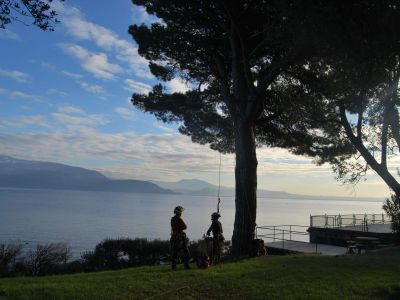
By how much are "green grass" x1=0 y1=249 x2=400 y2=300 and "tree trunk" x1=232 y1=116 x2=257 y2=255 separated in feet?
11.6

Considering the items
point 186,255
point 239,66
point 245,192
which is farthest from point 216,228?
point 239,66

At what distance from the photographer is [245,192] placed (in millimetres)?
15414

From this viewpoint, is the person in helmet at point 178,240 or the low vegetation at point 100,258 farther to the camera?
the low vegetation at point 100,258

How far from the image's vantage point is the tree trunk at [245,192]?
15312 millimetres

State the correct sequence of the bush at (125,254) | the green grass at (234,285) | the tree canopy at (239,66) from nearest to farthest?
A: 1. the green grass at (234,285)
2. the tree canopy at (239,66)
3. the bush at (125,254)

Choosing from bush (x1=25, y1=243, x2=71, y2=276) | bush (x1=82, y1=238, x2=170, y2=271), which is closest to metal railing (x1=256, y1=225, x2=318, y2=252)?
bush (x1=82, y1=238, x2=170, y2=271)

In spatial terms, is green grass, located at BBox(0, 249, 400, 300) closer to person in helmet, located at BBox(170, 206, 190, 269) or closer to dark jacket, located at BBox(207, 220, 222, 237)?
person in helmet, located at BBox(170, 206, 190, 269)

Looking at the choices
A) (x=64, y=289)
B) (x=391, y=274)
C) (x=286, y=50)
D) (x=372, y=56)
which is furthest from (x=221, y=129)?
(x=64, y=289)

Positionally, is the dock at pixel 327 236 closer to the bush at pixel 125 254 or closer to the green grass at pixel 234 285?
the bush at pixel 125 254

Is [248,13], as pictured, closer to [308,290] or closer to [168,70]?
[168,70]

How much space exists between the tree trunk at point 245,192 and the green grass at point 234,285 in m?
3.54

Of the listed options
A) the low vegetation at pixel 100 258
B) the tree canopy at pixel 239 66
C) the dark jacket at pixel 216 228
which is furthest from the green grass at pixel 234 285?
the low vegetation at pixel 100 258

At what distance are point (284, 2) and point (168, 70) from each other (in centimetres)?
770

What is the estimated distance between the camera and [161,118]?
20328 mm
